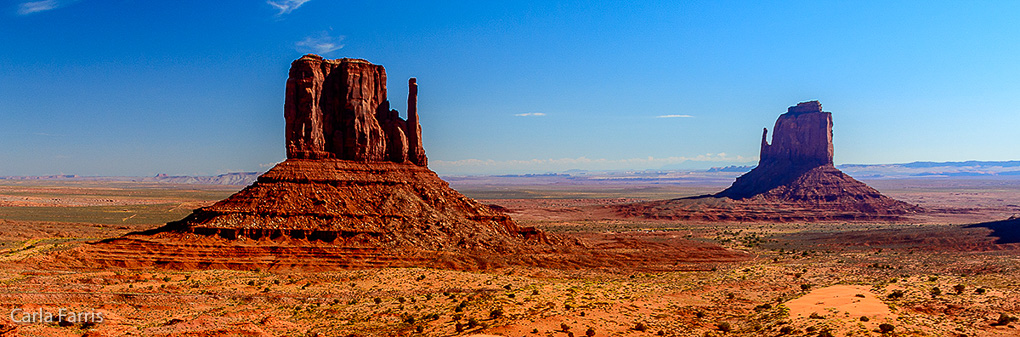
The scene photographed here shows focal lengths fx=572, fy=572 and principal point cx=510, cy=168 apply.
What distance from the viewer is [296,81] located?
52.7 metres

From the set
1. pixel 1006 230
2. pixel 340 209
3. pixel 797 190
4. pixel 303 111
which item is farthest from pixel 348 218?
pixel 797 190

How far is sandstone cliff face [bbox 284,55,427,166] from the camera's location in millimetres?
52625

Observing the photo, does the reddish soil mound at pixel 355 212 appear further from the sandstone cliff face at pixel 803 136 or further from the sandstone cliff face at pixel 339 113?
the sandstone cliff face at pixel 803 136

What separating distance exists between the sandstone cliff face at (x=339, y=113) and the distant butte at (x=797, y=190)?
7066 centimetres

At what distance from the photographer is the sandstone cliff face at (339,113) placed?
5262cm

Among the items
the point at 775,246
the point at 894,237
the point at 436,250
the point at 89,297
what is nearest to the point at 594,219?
the point at 775,246

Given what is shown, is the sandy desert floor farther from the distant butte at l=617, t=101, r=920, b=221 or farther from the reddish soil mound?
the distant butte at l=617, t=101, r=920, b=221

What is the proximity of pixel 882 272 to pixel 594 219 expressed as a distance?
226ft

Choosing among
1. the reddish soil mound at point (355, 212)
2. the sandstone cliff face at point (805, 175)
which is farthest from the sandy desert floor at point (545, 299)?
the sandstone cliff face at point (805, 175)

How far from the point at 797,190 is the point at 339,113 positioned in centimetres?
10027

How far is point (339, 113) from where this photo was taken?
5441 cm

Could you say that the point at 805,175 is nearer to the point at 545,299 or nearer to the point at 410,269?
the point at 410,269

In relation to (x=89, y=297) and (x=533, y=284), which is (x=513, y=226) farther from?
(x=89, y=297)

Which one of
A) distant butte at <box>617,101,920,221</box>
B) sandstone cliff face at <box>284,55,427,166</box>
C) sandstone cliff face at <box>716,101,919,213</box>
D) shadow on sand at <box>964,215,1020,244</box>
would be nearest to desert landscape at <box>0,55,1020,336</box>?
sandstone cliff face at <box>284,55,427,166</box>
